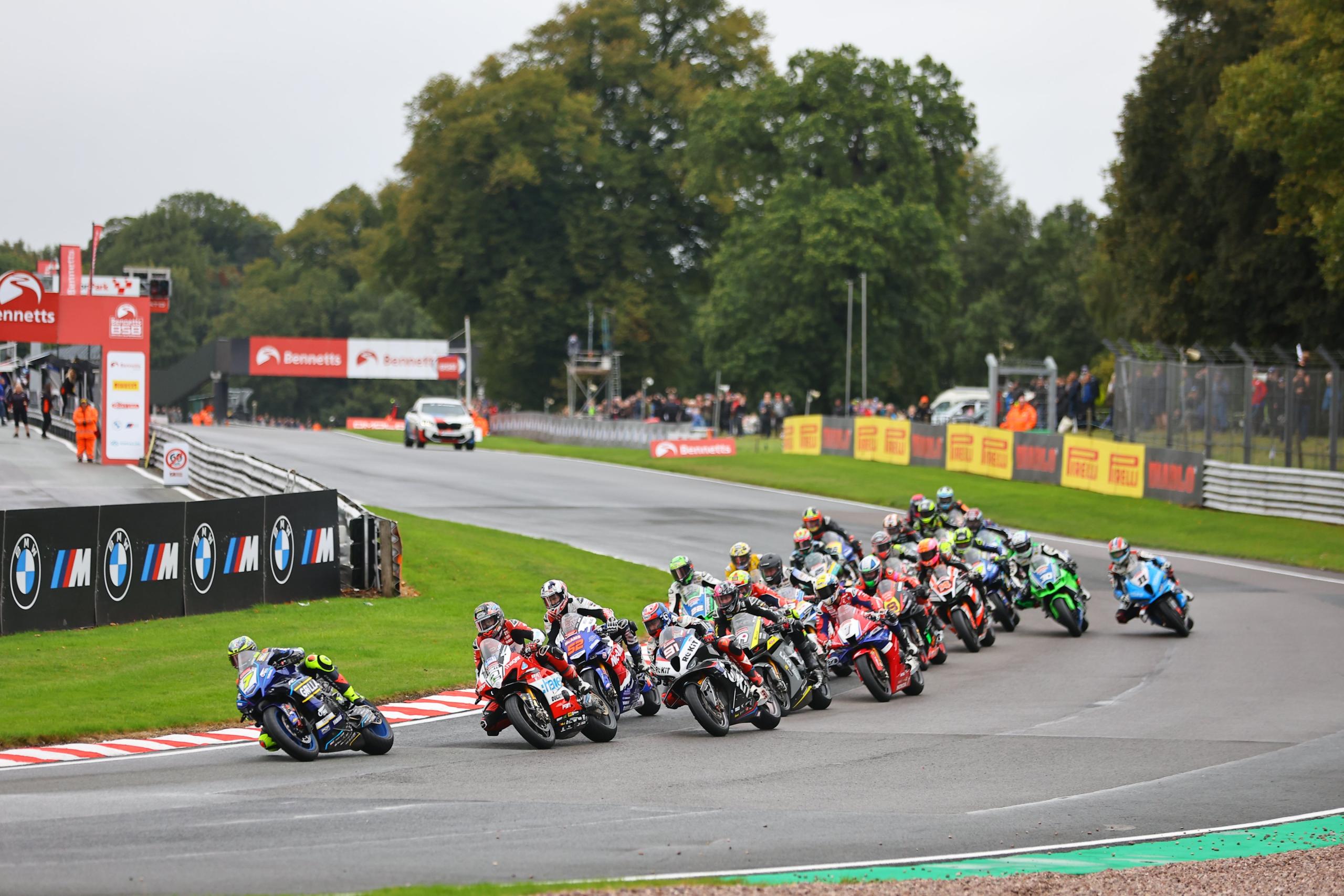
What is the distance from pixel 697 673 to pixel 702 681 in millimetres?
130

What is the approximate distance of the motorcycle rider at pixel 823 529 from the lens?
20.4 meters

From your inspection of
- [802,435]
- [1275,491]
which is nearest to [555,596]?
[1275,491]

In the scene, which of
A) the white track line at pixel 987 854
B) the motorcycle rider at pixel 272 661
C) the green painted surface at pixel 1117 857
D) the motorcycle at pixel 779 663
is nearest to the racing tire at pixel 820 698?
the motorcycle at pixel 779 663

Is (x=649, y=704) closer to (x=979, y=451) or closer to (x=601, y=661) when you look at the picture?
(x=601, y=661)

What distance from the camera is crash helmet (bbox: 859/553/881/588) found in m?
17.0

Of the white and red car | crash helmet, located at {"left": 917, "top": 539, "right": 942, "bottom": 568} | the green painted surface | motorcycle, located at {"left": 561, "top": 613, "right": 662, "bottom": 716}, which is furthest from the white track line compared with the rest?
the white and red car

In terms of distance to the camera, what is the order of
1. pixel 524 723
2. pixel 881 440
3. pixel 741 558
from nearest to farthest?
1. pixel 524 723
2. pixel 741 558
3. pixel 881 440

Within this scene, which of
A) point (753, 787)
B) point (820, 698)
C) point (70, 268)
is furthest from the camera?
point (70, 268)

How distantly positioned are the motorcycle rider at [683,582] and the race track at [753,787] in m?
1.15

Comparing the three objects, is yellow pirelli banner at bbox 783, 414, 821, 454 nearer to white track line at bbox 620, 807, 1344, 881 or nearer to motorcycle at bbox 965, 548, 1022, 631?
motorcycle at bbox 965, 548, 1022, 631

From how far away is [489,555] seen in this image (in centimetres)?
2664

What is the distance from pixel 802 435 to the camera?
51781mm

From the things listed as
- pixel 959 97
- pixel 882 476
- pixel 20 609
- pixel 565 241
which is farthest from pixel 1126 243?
pixel 20 609

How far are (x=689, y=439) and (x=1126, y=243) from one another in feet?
48.4
